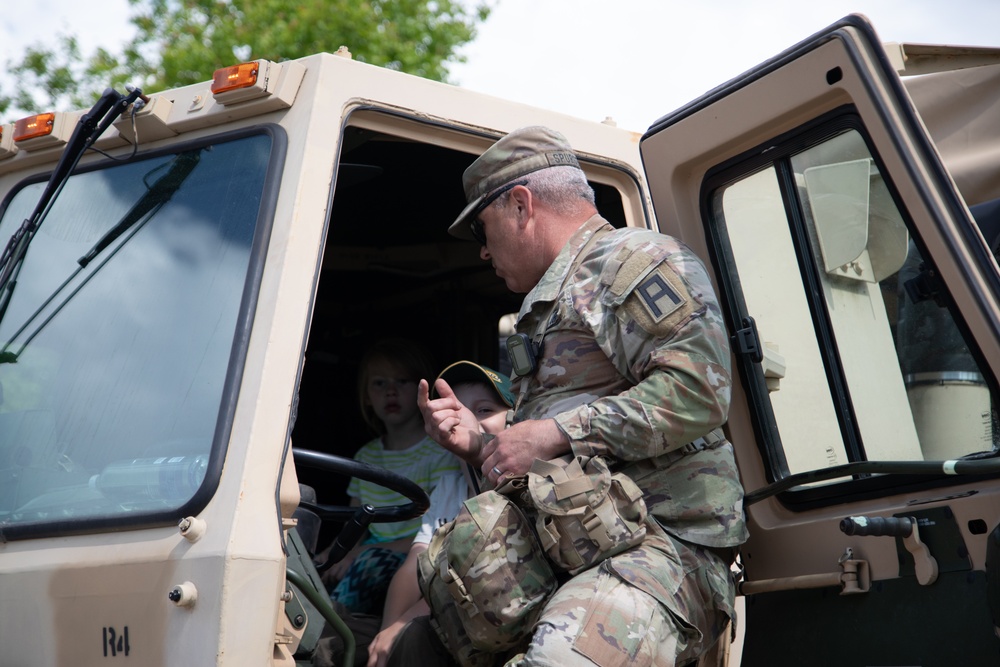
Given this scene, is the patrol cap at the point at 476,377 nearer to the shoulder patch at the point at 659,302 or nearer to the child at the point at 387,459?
the child at the point at 387,459

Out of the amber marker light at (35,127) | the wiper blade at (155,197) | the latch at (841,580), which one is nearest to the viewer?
the latch at (841,580)

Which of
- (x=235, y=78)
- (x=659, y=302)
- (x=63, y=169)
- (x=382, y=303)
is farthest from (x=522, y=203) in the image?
(x=382, y=303)

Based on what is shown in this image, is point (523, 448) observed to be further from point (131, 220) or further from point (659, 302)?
point (131, 220)

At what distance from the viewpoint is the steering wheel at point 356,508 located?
2.30 m

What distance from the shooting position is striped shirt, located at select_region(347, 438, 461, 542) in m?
3.29

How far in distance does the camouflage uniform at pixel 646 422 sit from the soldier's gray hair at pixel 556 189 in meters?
0.17

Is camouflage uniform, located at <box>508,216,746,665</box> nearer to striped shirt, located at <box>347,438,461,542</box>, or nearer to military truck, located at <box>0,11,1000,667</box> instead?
military truck, located at <box>0,11,1000,667</box>

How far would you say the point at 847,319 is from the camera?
2406mm

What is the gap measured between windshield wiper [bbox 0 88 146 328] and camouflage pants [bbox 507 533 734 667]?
4.86 ft

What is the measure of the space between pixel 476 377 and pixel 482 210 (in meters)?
0.78

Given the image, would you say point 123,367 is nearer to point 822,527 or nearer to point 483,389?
point 483,389

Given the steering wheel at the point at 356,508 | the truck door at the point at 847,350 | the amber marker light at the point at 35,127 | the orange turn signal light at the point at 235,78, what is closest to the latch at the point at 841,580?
the truck door at the point at 847,350

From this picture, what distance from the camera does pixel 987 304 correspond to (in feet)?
6.38

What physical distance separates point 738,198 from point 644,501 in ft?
2.81
